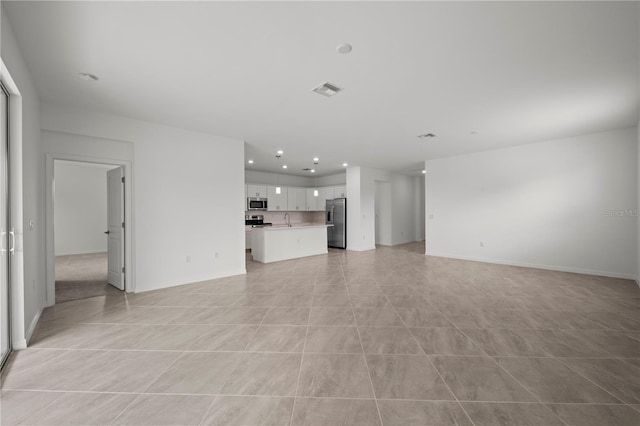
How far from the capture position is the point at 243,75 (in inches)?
114

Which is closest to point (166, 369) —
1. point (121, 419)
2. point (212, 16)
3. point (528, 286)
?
point (121, 419)

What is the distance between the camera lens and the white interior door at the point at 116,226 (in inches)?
168

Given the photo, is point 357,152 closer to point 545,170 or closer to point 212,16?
point 545,170

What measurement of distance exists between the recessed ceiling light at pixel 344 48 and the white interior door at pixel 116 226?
3884 millimetres

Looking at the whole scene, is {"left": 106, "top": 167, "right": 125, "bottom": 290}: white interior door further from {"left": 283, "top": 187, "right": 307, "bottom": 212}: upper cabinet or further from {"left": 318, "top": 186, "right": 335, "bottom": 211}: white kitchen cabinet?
{"left": 318, "top": 186, "right": 335, "bottom": 211}: white kitchen cabinet

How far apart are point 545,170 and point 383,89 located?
4.77 m

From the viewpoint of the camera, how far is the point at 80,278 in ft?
17.1

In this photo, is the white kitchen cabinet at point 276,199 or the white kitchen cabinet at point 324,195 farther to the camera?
the white kitchen cabinet at point 324,195

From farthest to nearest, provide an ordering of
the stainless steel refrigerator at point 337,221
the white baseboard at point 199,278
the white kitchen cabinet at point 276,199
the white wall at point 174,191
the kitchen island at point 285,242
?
the white kitchen cabinet at point 276,199
the stainless steel refrigerator at point 337,221
the kitchen island at point 285,242
the white baseboard at point 199,278
the white wall at point 174,191

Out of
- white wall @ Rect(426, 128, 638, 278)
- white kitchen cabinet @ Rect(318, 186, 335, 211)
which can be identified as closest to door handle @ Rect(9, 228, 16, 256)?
white wall @ Rect(426, 128, 638, 278)

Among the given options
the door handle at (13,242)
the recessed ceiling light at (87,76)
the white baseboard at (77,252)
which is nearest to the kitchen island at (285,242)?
the recessed ceiling light at (87,76)

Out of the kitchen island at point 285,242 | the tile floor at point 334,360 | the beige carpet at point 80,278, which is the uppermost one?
the kitchen island at point 285,242

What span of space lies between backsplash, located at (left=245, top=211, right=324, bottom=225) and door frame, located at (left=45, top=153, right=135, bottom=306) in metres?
4.93

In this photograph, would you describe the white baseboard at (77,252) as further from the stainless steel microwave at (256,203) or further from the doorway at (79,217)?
the stainless steel microwave at (256,203)
